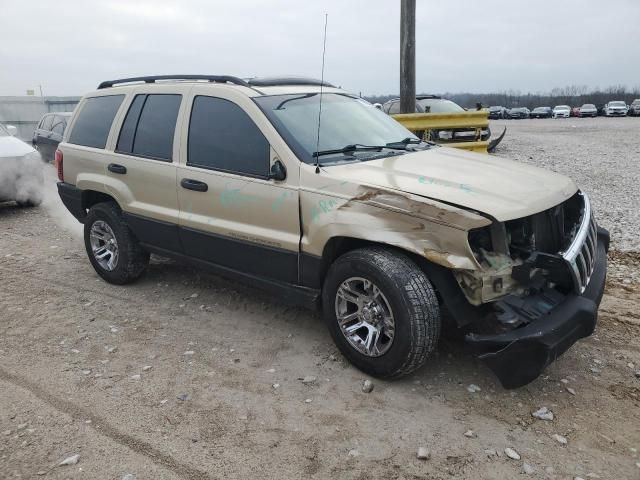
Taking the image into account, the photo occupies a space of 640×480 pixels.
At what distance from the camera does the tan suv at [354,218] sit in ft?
10.4

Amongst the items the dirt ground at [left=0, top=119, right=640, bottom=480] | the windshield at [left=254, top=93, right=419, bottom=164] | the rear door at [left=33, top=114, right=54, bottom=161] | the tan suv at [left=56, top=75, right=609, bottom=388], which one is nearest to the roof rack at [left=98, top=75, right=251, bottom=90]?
the tan suv at [left=56, top=75, right=609, bottom=388]

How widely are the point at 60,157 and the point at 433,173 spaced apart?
13.2 feet

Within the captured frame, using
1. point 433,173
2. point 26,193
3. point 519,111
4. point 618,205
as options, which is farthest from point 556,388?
point 519,111

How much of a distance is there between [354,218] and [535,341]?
1.27 metres

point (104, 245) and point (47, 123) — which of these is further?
point (47, 123)

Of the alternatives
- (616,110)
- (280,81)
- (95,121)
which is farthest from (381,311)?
(616,110)

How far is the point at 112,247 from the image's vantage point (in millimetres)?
5398

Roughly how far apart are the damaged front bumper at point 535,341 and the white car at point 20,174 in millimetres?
8176

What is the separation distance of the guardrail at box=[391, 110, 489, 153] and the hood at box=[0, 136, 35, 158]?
6080mm

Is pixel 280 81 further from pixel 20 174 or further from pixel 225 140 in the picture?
pixel 20 174

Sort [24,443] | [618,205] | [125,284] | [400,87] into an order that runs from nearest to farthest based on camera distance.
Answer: [24,443] < [125,284] < [618,205] < [400,87]

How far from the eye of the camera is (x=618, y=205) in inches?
294

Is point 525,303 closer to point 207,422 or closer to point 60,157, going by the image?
point 207,422

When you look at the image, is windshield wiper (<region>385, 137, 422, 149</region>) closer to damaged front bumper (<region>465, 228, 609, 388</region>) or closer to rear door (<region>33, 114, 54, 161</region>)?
damaged front bumper (<region>465, 228, 609, 388</region>)
